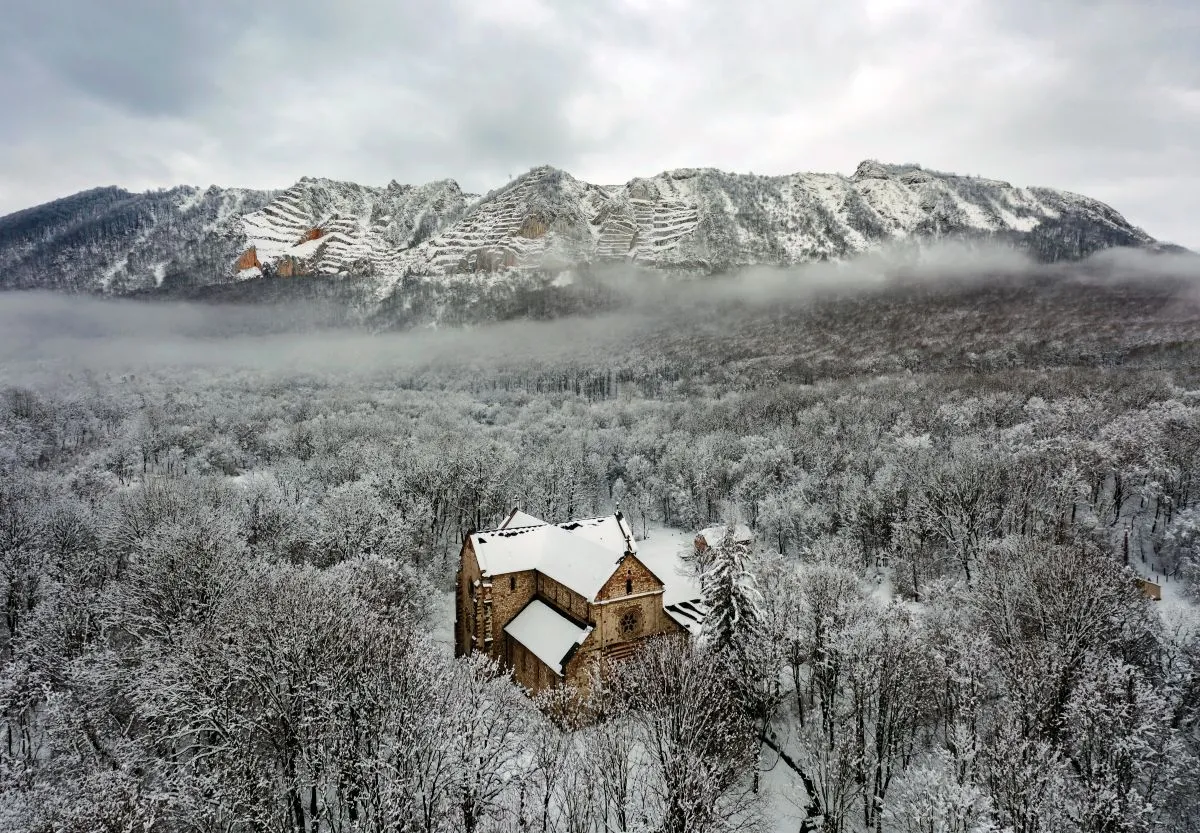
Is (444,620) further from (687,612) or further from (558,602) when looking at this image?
(687,612)

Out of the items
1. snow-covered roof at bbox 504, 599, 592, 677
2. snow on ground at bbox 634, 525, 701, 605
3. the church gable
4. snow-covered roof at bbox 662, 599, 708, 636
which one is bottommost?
snow on ground at bbox 634, 525, 701, 605

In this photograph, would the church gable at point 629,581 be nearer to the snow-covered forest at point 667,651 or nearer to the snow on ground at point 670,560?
the snow on ground at point 670,560

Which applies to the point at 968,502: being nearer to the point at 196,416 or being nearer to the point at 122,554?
the point at 122,554

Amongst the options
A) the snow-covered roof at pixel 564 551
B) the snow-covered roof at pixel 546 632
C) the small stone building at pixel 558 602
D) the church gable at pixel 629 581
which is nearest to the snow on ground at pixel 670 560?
the church gable at pixel 629 581

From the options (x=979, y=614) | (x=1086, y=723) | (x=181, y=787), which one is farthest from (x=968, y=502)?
(x=181, y=787)

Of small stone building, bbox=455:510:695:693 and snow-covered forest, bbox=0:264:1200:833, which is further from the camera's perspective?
small stone building, bbox=455:510:695:693

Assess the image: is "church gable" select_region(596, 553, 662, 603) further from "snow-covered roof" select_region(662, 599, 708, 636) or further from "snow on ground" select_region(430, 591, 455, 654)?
"snow on ground" select_region(430, 591, 455, 654)

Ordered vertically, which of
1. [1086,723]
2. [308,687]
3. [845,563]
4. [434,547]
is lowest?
[434,547]

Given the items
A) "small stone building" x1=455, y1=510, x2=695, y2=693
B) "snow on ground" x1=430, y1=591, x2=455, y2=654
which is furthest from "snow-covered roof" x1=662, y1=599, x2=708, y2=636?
"snow on ground" x1=430, y1=591, x2=455, y2=654
